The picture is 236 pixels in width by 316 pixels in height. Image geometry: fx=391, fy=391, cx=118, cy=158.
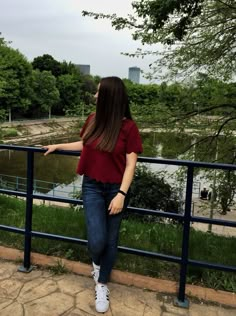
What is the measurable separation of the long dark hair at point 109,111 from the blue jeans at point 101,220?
30 centimetres

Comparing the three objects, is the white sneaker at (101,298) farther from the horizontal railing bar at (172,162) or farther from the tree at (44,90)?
the tree at (44,90)

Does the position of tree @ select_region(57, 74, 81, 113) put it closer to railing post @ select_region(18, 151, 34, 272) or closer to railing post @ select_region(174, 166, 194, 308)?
railing post @ select_region(18, 151, 34, 272)

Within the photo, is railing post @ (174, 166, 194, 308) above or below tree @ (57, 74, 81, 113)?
below

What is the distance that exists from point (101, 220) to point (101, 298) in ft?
1.89

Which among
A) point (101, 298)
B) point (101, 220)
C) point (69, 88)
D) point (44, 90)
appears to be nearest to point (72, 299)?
point (101, 298)

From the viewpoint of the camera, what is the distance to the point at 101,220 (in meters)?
2.61

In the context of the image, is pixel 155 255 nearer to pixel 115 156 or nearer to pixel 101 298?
pixel 101 298

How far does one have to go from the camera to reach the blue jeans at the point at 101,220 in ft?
8.51

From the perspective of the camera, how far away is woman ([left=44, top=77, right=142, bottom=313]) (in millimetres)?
2555

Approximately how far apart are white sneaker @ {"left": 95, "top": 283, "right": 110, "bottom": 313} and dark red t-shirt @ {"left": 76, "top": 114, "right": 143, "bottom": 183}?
30.7 inches

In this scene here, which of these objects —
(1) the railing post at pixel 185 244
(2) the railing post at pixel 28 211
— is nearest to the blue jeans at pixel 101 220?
(1) the railing post at pixel 185 244

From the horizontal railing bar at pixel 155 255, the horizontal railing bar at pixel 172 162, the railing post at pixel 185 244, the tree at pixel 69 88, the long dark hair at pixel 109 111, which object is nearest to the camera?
the long dark hair at pixel 109 111

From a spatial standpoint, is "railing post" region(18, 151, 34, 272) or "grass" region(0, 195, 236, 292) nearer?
"railing post" region(18, 151, 34, 272)

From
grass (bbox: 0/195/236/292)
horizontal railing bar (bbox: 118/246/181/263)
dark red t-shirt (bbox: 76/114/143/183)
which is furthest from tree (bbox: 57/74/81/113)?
dark red t-shirt (bbox: 76/114/143/183)
